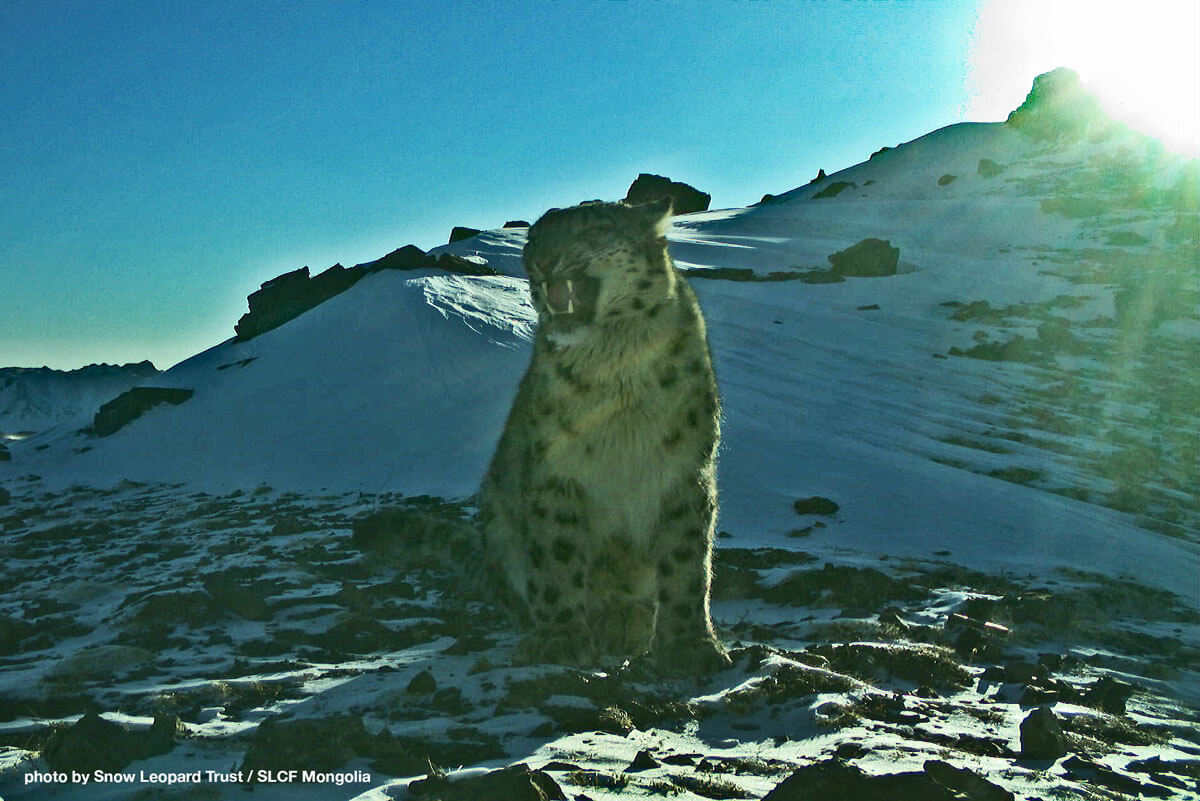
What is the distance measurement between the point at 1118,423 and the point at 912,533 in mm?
12437

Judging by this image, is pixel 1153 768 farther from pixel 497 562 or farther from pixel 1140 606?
pixel 1140 606

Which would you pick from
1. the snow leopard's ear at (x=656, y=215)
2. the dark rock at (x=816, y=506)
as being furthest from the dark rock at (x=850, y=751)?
the dark rock at (x=816, y=506)

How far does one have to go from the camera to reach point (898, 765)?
365cm

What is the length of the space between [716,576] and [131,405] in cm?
1749

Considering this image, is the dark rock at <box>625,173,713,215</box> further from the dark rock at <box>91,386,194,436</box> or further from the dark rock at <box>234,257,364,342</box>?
the dark rock at <box>91,386,194,436</box>

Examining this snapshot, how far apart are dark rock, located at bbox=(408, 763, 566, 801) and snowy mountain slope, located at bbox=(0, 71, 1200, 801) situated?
0.17 metres

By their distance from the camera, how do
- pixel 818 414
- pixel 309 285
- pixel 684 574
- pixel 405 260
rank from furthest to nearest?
pixel 309 285
pixel 405 260
pixel 818 414
pixel 684 574

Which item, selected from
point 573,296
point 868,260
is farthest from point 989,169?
point 573,296

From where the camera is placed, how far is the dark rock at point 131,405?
20608 millimetres

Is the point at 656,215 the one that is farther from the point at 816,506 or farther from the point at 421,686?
the point at 816,506

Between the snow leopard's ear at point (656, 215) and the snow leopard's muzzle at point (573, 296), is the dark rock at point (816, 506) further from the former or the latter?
the snow leopard's muzzle at point (573, 296)

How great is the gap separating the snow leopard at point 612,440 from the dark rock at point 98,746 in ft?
7.24

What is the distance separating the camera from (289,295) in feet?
112

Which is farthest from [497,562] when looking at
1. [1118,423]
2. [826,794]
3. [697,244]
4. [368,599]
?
[697,244]
